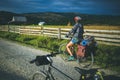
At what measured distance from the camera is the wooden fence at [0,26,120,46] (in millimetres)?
12694

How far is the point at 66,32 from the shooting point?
16781 mm

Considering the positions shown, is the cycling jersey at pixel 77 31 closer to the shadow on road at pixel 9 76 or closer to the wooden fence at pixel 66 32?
the wooden fence at pixel 66 32

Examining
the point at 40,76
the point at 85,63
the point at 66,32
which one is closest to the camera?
the point at 40,76

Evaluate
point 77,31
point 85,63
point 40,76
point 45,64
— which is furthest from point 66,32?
point 45,64

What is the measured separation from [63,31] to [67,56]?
6.01m

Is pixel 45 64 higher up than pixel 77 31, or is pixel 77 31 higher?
pixel 45 64

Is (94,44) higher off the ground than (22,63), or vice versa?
(94,44)

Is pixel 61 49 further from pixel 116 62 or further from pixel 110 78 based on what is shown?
pixel 110 78

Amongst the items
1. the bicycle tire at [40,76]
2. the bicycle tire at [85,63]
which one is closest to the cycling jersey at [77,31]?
the bicycle tire at [85,63]

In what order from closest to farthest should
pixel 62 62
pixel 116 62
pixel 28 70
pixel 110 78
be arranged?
pixel 110 78 → pixel 28 70 → pixel 116 62 → pixel 62 62

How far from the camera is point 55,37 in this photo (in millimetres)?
18641

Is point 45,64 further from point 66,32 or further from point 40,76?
point 66,32

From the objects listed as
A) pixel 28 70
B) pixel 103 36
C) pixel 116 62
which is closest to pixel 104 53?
pixel 116 62

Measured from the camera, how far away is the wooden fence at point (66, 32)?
12.7 metres
